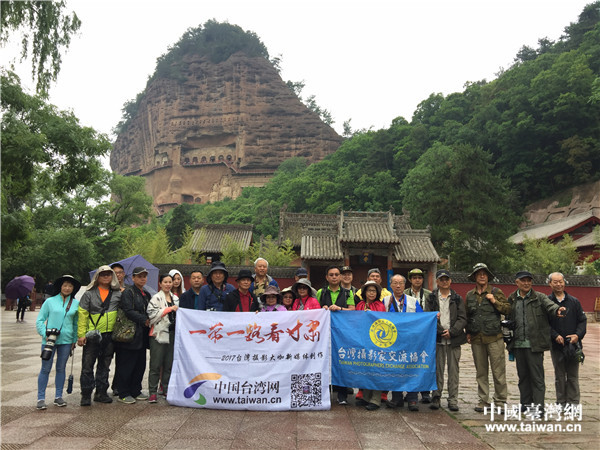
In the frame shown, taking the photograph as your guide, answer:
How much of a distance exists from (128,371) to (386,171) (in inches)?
1639

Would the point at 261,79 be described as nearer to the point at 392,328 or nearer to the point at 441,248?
the point at 441,248

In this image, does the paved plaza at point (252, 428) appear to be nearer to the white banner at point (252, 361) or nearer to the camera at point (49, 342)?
the white banner at point (252, 361)

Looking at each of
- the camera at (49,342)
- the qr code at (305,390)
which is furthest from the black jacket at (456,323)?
the camera at (49,342)

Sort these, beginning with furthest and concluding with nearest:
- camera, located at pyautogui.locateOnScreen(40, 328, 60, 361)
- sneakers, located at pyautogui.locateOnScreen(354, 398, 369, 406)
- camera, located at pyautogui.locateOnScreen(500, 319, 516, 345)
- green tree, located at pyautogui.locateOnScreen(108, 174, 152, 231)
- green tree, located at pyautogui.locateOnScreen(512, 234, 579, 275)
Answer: green tree, located at pyautogui.locateOnScreen(108, 174, 152, 231), green tree, located at pyautogui.locateOnScreen(512, 234, 579, 275), sneakers, located at pyautogui.locateOnScreen(354, 398, 369, 406), camera, located at pyautogui.locateOnScreen(500, 319, 516, 345), camera, located at pyautogui.locateOnScreen(40, 328, 60, 361)

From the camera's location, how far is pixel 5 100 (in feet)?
29.8

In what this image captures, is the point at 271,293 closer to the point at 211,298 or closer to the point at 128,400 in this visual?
the point at 211,298

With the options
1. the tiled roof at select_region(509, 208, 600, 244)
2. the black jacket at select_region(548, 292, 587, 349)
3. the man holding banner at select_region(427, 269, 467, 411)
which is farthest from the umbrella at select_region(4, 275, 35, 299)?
the tiled roof at select_region(509, 208, 600, 244)

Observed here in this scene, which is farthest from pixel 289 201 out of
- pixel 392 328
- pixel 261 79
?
pixel 392 328

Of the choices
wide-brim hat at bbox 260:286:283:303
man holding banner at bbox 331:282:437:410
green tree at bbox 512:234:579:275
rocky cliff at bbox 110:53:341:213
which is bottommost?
man holding banner at bbox 331:282:437:410

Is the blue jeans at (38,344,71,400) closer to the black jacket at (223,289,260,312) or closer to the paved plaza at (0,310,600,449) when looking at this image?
the paved plaza at (0,310,600,449)

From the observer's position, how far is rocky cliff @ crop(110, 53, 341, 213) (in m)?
72.6

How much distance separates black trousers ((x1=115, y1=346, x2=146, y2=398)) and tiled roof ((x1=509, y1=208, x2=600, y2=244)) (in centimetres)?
3063

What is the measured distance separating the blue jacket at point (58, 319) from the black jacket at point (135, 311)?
564 mm

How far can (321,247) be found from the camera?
21.7 metres
